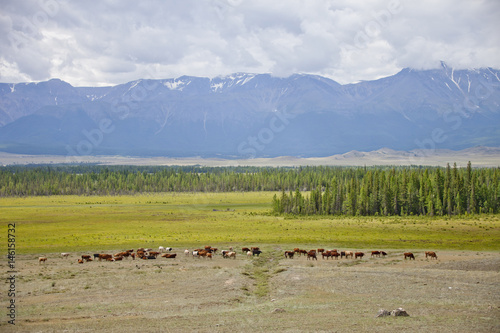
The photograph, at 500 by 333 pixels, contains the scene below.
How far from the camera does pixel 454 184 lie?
3853 inches

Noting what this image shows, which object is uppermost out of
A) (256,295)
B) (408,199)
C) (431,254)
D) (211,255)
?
(408,199)

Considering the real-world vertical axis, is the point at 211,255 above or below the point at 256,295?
below

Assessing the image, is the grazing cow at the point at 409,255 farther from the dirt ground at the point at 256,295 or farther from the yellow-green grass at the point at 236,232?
the yellow-green grass at the point at 236,232

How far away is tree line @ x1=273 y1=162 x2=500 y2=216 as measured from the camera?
9688cm

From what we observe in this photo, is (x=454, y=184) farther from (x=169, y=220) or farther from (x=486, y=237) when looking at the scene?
(x=169, y=220)

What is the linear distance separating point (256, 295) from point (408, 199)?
7839 cm

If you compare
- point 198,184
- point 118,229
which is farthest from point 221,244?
point 198,184

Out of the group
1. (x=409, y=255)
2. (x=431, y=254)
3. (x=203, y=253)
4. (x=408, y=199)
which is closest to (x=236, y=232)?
(x=203, y=253)

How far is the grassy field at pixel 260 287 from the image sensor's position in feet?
77.2

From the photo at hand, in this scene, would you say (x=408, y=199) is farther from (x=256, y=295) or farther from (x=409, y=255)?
(x=256, y=295)

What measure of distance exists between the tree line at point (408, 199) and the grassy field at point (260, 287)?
35110mm

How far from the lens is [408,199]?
3954 inches

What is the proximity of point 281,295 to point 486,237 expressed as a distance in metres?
43.0

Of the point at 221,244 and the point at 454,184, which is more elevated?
the point at 454,184
